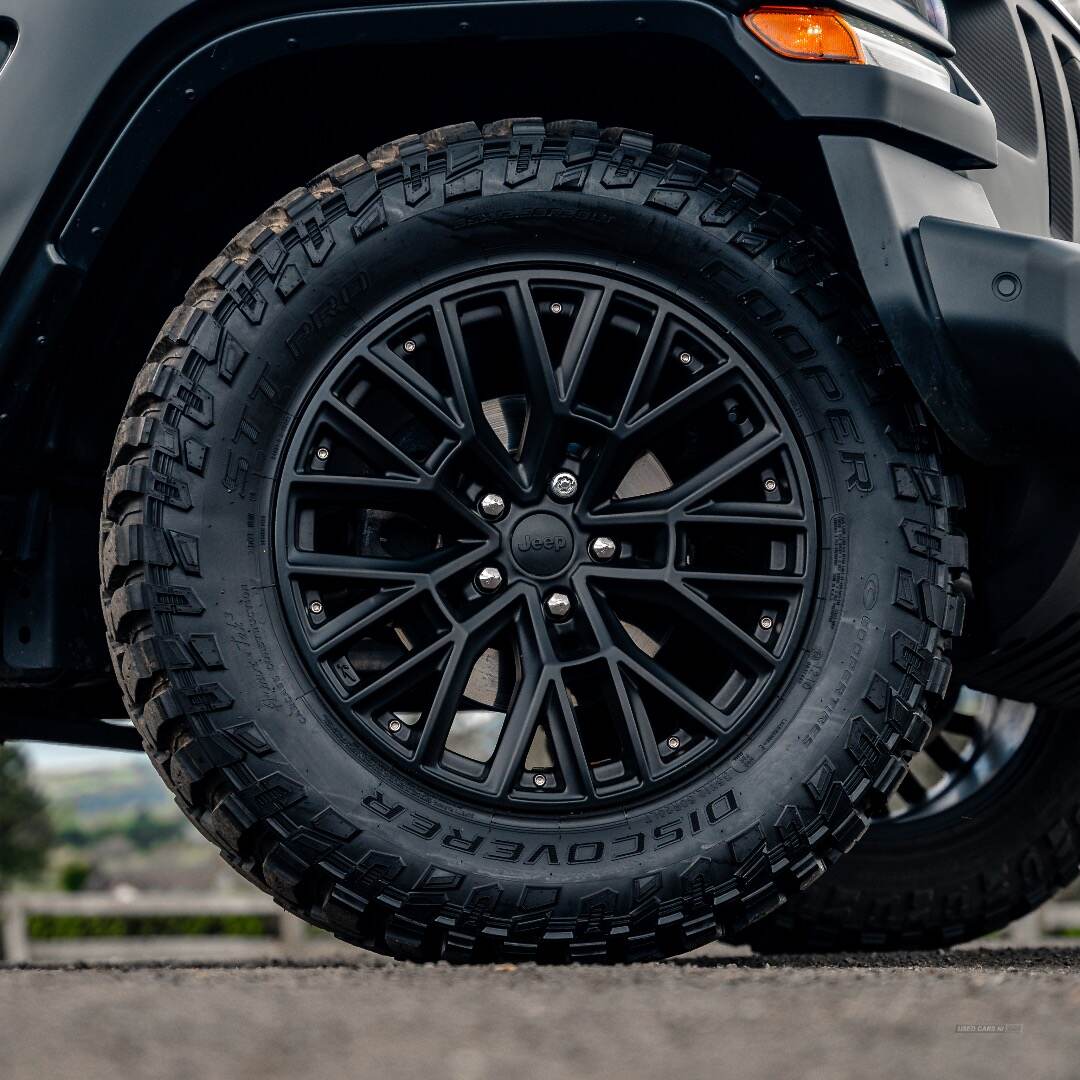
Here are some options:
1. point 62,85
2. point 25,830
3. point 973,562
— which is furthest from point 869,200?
point 25,830

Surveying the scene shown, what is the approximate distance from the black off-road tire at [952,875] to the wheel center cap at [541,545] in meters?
1.48

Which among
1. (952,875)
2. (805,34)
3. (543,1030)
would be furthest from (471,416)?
(952,875)

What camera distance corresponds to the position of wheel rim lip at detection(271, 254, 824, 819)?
2072 millimetres

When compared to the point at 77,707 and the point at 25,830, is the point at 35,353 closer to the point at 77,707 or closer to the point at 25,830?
the point at 77,707

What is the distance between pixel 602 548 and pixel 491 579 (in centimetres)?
18

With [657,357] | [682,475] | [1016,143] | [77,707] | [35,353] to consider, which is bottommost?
[77,707]

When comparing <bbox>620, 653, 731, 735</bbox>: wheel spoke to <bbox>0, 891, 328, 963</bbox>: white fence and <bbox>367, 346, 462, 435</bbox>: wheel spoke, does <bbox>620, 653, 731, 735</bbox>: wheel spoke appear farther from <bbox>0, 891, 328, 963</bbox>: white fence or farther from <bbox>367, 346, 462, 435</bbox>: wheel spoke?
<bbox>0, 891, 328, 963</bbox>: white fence

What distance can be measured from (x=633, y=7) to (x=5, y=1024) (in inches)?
65.9

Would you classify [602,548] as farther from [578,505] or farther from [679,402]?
[679,402]

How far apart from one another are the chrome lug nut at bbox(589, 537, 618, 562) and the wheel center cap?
43mm

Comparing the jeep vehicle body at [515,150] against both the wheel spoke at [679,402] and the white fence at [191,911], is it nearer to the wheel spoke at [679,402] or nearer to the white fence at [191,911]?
the wheel spoke at [679,402]

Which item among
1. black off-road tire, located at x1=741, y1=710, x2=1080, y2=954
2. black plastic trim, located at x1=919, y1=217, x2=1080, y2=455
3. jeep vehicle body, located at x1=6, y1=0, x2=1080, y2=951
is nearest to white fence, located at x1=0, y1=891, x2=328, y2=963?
black off-road tire, located at x1=741, y1=710, x2=1080, y2=954

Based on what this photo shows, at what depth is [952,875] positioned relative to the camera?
3.26m

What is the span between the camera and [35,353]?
7.23 feet
